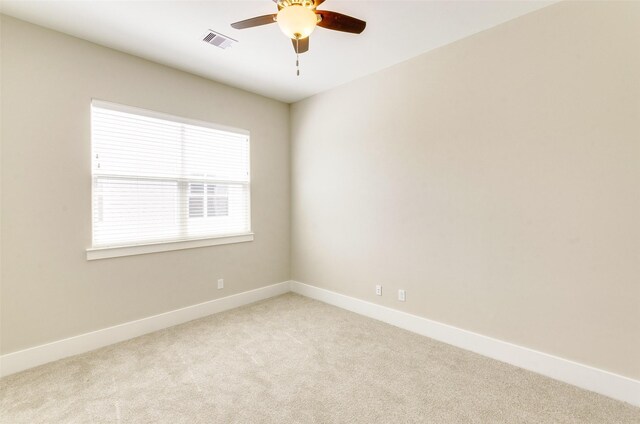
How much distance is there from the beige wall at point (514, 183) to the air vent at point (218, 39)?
4.92ft

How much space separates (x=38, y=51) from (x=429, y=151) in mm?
3539

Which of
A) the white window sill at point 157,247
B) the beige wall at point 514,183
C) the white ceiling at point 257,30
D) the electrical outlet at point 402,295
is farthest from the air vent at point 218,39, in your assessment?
the electrical outlet at point 402,295

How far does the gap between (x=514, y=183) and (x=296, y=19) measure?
2.08 metres

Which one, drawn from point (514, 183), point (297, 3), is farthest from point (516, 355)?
point (297, 3)

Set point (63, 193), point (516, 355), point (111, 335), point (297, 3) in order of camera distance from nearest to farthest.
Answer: point (297, 3), point (516, 355), point (63, 193), point (111, 335)

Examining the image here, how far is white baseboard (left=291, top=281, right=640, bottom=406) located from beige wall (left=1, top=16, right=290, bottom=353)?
7.19ft

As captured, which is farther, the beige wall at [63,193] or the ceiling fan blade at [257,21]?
the beige wall at [63,193]

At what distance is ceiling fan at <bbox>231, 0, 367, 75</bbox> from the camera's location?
166 centimetres

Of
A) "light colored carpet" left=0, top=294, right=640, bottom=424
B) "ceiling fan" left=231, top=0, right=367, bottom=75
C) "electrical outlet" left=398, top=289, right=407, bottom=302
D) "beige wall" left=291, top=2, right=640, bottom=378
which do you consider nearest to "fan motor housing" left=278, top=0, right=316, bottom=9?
"ceiling fan" left=231, top=0, right=367, bottom=75

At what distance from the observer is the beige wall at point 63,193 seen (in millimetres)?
2344

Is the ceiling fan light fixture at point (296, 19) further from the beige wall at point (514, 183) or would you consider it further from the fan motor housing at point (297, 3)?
the beige wall at point (514, 183)

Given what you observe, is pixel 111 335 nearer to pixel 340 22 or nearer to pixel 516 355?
pixel 340 22

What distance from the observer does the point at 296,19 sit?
5.46 ft

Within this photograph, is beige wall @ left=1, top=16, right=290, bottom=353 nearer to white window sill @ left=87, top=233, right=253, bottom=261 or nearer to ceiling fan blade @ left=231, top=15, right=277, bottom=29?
white window sill @ left=87, top=233, right=253, bottom=261
